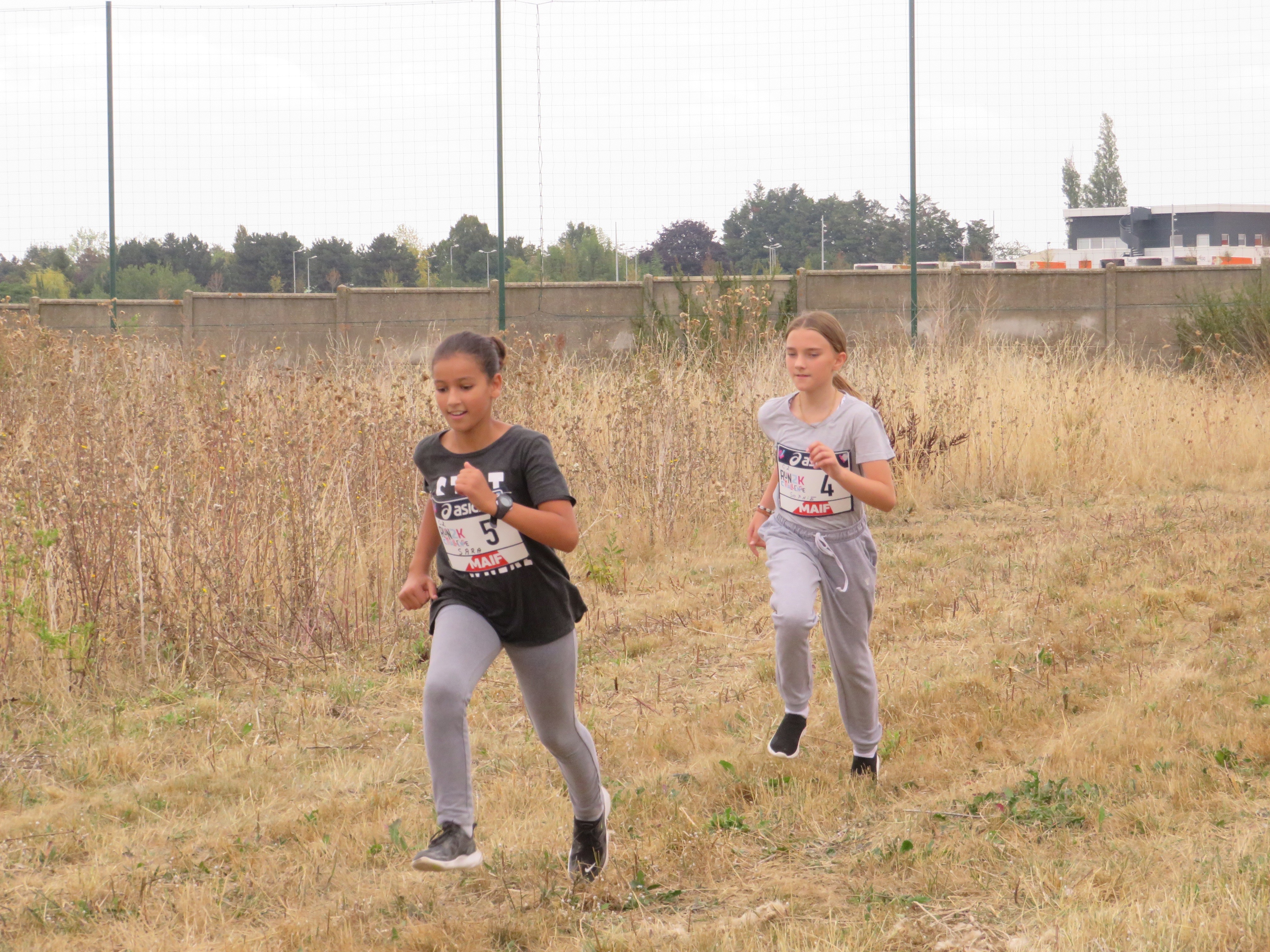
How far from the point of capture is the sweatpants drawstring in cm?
405

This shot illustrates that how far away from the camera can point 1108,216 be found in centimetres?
5600

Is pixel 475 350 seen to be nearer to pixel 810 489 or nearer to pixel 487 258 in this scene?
pixel 810 489

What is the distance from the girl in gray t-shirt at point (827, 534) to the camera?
4.05 m

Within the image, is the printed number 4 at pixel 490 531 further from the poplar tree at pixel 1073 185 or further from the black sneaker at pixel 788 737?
the poplar tree at pixel 1073 185

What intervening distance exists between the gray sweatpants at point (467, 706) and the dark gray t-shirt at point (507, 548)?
0.14 ft

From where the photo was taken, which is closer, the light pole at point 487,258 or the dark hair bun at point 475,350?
the dark hair bun at point 475,350

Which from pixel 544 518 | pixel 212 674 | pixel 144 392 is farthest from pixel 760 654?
pixel 144 392

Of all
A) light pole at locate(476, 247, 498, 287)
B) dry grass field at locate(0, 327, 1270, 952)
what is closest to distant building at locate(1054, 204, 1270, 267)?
light pole at locate(476, 247, 498, 287)

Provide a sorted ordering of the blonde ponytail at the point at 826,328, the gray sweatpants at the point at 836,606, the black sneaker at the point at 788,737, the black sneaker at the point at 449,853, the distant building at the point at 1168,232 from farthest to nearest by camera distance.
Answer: the distant building at the point at 1168,232, the black sneaker at the point at 788,737, the blonde ponytail at the point at 826,328, the gray sweatpants at the point at 836,606, the black sneaker at the point at 449,853

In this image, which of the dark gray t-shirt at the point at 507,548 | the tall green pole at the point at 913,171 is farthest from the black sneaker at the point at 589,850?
the tall green pole at the point at 913,171

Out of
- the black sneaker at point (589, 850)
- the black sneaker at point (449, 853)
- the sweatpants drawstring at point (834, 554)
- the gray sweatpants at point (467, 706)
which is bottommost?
the black sneaker at point (589, 850)

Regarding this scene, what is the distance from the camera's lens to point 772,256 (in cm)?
1622

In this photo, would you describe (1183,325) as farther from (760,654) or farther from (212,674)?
(212,674)

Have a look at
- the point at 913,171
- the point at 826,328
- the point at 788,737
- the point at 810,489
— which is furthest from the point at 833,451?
the point at 913,171
